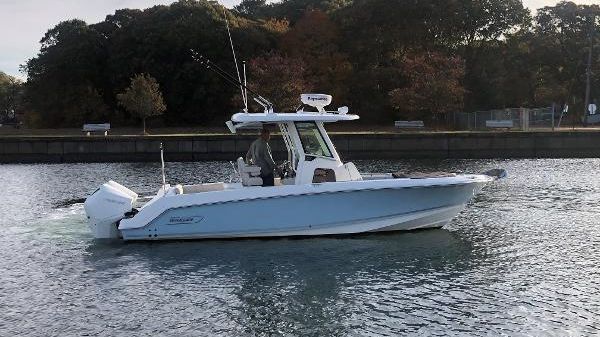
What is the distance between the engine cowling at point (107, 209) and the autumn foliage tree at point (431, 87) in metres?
35.4

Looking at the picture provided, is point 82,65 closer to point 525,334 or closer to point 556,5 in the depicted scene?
point 556,5

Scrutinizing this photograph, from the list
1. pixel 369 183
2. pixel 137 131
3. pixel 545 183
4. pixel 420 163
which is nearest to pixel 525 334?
pixel 369 183

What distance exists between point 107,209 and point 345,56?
135 ft

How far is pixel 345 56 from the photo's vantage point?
5353 centimetres

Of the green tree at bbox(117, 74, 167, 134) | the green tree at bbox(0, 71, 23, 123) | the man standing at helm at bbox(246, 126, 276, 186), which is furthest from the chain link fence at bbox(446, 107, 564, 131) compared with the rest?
the green tree at bbox(0, 71, 23, 123)

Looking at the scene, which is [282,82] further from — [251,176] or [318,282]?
[318,282]

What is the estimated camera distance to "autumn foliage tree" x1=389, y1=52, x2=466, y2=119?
4709 cm

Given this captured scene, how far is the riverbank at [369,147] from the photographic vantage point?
3803 cm

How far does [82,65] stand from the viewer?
59.2 m

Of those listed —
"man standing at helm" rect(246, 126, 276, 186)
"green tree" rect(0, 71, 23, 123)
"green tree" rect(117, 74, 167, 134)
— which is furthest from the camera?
"green tree" rect(0, 71, 23, 123)

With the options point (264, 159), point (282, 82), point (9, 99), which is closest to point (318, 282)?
point (264, 159)

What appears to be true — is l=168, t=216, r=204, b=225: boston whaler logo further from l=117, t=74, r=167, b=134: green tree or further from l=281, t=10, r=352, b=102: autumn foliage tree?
l=281, t=10, r=352, b=102: autumn foliage tree

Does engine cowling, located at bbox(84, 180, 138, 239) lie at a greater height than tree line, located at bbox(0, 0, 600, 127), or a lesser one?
lesser

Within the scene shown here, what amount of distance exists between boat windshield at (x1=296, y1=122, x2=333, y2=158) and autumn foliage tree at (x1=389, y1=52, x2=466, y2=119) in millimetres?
33898
